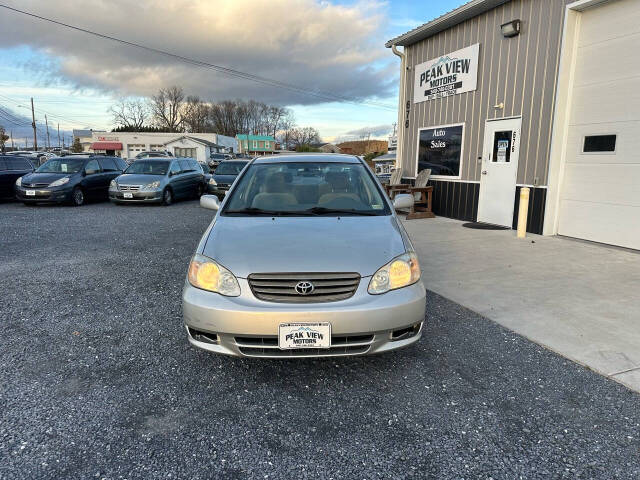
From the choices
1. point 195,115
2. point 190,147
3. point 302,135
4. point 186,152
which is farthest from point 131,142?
point 302,135

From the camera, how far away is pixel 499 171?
8.33 meters

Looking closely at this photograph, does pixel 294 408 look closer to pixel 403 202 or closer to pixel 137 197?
pixel 403 202

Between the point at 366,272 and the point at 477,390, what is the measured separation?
1.04m

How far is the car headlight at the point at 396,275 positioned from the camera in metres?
2.51

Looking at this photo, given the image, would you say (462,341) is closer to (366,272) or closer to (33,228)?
(366,272)

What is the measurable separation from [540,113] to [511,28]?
175cm

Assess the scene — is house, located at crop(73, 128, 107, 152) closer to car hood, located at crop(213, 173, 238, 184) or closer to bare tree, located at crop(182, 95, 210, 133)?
bare tree, located at crop(182, 95, 210, 133)

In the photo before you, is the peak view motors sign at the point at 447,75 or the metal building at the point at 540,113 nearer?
the metal building at the point at 540,113

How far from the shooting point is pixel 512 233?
779 centimetres

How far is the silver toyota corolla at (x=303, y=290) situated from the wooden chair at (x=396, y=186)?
24.5 feet

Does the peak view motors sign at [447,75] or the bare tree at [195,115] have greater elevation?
the bare tree at [195,115]

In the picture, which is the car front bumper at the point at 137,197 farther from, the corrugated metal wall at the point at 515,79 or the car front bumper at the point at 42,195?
the corrugated metal wall at the point at 515,79

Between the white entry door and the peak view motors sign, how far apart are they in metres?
1.25

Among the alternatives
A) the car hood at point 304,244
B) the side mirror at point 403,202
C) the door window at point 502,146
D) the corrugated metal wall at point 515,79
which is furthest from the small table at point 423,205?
the car hood at point 304,244
